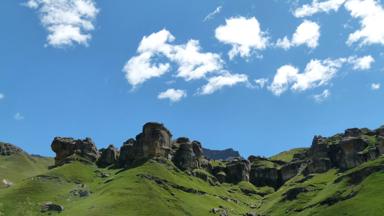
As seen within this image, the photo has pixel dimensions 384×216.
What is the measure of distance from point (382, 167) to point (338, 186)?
17306 mm

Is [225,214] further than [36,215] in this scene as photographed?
Yes

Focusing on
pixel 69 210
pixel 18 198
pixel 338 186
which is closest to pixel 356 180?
pixel 338 186

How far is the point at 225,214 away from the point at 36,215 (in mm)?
67188

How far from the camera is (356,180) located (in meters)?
187

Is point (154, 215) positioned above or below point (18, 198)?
below

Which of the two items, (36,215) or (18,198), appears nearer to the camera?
(36,215)

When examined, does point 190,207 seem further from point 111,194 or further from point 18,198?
point 18,198

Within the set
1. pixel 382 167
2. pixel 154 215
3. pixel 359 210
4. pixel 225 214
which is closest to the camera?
pixel 359 210

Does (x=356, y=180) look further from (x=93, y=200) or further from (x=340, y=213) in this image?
(x=93, y=200)

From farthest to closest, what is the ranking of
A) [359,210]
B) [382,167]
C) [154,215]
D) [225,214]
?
[225,214] < [382,167] < [154,215] < [359,210]

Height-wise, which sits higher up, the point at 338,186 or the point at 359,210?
the point at 338,186

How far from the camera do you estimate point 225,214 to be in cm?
19650

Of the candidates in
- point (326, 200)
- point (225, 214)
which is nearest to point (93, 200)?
point (225, 214)

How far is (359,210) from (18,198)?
112057 millimetres
